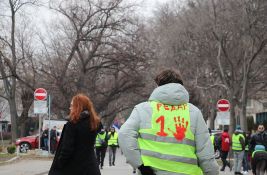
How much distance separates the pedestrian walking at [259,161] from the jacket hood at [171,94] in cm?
1148

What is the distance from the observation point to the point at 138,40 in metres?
42.4

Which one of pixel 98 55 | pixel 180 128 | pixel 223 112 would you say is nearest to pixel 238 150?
pixel 223 112

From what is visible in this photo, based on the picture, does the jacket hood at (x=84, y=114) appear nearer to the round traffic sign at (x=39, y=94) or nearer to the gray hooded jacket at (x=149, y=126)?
the gray hooded jacket at (x=149, y=126)

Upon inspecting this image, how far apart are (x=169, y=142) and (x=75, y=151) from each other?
2.58 meters

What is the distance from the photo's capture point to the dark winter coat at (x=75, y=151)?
7625 millimetres

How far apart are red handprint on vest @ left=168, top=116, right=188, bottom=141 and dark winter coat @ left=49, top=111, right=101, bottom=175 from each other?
2.46 meters

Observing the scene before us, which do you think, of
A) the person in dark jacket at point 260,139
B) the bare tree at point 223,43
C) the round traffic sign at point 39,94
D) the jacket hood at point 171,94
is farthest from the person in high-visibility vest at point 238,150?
the jacket hood at point 171,94

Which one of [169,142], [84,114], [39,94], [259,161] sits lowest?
[259,161]

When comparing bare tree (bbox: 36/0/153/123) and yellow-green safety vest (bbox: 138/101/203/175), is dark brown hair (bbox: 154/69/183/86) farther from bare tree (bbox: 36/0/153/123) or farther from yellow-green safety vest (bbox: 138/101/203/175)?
bare tree (bbox: 36/0/153/123)

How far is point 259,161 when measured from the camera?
16594mm

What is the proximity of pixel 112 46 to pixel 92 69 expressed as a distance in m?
4.08

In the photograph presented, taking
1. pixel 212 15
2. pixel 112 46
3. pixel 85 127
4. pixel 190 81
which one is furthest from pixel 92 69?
pixel 85 127

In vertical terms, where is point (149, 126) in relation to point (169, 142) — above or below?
above

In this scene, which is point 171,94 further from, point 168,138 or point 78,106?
point 78,106
